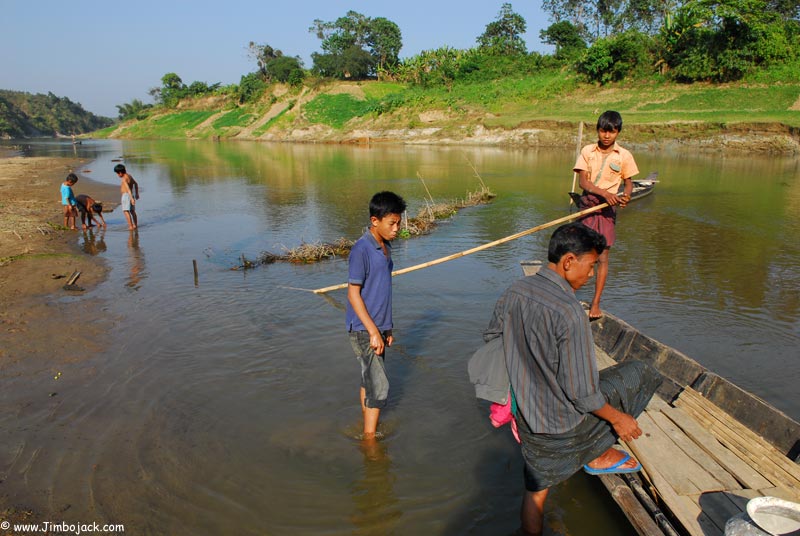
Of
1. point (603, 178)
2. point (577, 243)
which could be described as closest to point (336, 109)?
point (603, 178)

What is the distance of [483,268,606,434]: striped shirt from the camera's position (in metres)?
2.22

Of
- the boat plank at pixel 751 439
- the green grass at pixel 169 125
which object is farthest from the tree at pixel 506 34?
the boat plank at pixel 751 439

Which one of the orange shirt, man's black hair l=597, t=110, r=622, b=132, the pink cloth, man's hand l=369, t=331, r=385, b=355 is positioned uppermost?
man's black hair l=597, t=110, r=622, b=132

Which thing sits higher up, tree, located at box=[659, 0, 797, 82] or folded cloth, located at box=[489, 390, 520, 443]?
tree, located at box=[659, 0, 797, 82]

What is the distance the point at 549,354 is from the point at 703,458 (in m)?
1.60

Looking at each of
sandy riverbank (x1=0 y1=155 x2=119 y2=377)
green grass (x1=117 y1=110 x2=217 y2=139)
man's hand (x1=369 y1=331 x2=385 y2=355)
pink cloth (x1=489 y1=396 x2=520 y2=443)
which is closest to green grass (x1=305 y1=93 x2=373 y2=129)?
green grass (x1=117 y1=110 x2=217 y2=139)

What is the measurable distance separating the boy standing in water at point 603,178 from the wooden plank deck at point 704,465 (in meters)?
1.78

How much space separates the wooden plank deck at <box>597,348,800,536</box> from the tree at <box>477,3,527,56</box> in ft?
196

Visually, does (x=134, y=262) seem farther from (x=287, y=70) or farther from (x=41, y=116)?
(x=41, y=116)

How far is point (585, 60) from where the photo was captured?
40.0 meters

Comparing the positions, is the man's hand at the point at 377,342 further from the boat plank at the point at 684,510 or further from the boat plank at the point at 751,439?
the boat plank at the point at 751,439

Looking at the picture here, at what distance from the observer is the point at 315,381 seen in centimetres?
480

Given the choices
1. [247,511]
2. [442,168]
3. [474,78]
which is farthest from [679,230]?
[474,78]

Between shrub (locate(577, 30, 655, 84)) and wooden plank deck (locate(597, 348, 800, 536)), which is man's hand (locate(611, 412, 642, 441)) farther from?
shrub (locate(577, 30, 655, 84))
